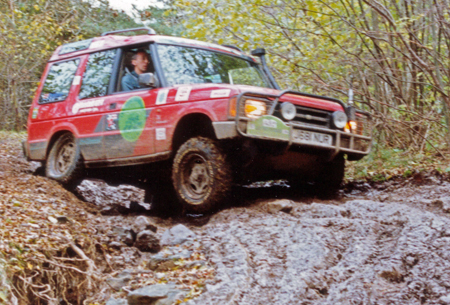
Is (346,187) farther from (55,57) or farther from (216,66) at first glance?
(55,57)

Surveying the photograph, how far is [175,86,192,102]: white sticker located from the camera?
18.8 feet

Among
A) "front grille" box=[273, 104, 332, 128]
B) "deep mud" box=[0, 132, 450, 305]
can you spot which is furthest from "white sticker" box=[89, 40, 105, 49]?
"front grille" box=[273, 104, 332, 128]

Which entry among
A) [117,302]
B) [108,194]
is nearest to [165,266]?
[117,302]

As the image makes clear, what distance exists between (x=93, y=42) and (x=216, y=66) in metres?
1.88

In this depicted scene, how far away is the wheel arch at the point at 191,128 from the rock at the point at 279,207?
0.93 meters

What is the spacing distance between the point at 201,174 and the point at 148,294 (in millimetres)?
2338

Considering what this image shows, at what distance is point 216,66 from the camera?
6.40 m

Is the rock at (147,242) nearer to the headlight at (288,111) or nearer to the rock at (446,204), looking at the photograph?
the headlight at (288,111)

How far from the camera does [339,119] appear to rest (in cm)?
575

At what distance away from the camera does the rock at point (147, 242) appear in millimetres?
4547

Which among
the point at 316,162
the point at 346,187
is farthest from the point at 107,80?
the point at 346,187

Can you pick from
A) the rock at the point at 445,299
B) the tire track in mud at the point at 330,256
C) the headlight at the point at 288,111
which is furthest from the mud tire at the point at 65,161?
the rock at the point at 445,299

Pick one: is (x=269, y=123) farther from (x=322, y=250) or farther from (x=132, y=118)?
(x=132, y=118)

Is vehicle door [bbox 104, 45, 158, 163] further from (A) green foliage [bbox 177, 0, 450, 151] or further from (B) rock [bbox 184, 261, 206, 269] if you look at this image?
(A) green foliage [bbox 177, 0, 450, 151]
